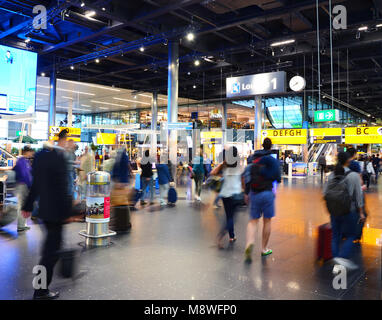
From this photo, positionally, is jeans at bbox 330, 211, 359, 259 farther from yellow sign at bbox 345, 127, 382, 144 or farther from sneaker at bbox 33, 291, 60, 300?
yellow sign at bbox 345, 127, 382, 144

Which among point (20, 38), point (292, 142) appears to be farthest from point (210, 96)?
Answer: point (20, 38)

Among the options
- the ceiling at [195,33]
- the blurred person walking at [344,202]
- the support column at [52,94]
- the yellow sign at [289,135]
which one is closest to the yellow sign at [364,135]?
the yellow sign at [289,135]

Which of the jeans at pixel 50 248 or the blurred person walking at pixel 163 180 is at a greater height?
the blurred person walking at pixel 163 180

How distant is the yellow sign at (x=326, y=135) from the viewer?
66.3 feet

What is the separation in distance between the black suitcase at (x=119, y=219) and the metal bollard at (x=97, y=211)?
66 cm

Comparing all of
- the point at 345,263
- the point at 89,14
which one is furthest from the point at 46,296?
the point at 89,14

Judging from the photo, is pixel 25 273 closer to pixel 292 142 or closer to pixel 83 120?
pixel 292 142

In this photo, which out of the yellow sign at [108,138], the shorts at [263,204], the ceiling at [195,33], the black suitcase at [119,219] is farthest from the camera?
the yellow sign at [108,138]

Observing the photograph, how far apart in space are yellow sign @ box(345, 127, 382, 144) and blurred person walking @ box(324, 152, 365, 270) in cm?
1689

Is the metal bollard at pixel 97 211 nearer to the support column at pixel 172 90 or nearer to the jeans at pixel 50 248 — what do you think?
the jeans at pixel 50 248

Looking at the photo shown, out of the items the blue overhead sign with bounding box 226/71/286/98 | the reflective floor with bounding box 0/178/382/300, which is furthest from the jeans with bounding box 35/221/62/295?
the blue overhead sign with bounding box 226/71/286/98

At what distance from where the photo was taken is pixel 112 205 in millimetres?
5945

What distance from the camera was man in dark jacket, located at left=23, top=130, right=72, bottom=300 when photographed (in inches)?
121

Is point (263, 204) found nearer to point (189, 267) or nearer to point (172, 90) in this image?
point (189, 267)
